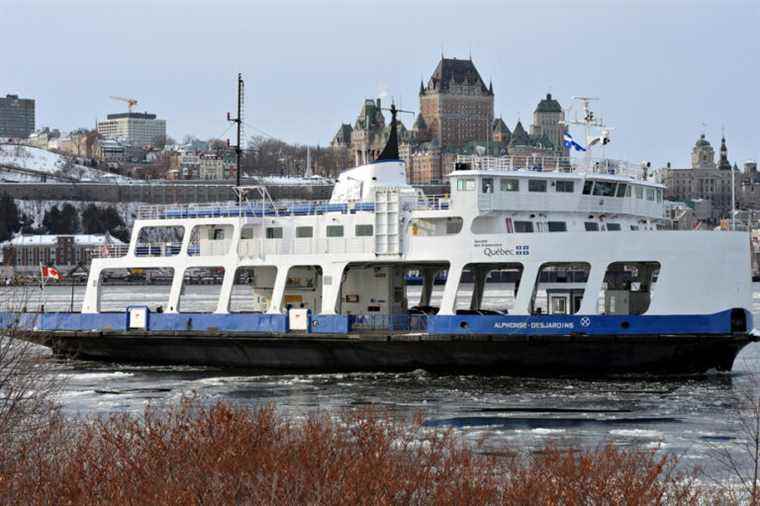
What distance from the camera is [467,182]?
32312 millimetres

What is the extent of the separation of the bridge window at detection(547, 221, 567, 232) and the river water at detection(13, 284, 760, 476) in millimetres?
4165

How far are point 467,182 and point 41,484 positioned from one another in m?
18.2

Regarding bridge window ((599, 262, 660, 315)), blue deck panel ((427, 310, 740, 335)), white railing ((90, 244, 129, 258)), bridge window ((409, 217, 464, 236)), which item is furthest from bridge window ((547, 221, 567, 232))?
white railing ((90, 244, 129, 258))

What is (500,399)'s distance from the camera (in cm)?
2781

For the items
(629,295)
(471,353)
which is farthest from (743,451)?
(629,295)

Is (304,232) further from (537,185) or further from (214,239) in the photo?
(537,185)

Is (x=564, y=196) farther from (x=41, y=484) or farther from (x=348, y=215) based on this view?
(x=41, y=484)

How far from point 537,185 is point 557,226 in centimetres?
109

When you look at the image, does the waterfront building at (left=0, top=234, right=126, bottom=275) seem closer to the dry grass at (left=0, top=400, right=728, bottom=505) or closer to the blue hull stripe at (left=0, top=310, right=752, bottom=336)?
the blue hull stripe at (left=0, top=310, right=752, bottom=336)

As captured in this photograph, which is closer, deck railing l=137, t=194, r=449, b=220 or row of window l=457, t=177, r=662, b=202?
row of window l=457, t=177, r=662, b=202

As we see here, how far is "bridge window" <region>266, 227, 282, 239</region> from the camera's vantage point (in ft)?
115

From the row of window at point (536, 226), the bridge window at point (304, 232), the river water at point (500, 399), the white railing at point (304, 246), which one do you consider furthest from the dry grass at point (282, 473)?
the bridge window at point (304, 232)

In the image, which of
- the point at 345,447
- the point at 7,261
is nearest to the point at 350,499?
the point at 345,447

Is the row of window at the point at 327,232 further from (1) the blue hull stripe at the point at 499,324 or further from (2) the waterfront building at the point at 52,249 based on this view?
(2) the waterfront building at the point at 52,249
